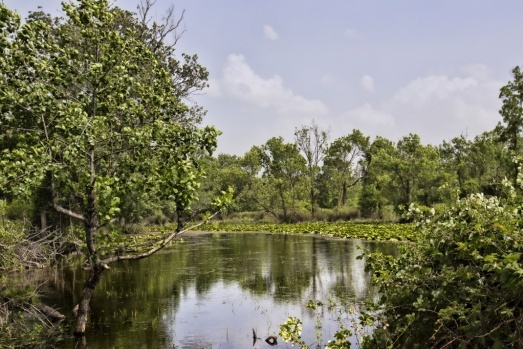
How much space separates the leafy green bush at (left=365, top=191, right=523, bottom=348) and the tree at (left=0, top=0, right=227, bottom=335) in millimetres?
5845

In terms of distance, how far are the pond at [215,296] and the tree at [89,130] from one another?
2.23 meters

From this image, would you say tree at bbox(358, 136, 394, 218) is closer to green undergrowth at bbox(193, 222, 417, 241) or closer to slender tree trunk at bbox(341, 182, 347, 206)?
slender tree trunk at bbox(341, 182, 347, 206)

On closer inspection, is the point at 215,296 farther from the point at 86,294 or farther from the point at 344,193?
the point at 344,193

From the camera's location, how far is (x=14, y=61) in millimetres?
10234

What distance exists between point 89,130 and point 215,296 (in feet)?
27.5

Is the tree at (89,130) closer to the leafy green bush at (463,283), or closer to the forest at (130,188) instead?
the forest at (130,188)

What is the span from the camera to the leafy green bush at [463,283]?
→ 471 cm

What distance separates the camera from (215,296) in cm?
1605

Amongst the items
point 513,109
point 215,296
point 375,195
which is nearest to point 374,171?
point 375,195

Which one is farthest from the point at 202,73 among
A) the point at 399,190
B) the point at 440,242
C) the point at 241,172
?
the point at 241,172

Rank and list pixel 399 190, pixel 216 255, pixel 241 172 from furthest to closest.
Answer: pixel 241 172 < pixel 399 190 < pixel 216 255

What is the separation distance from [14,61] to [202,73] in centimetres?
1823

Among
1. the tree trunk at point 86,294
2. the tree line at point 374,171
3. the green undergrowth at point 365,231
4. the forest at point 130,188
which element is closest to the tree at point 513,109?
the tree line at point 374,171

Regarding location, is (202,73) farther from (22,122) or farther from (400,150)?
(400,150)
